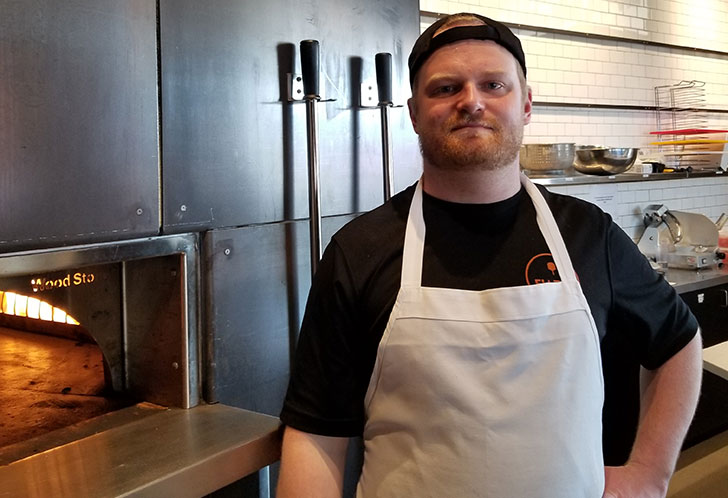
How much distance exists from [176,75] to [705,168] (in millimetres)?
3566

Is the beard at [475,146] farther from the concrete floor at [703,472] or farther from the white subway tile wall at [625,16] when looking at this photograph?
the concrete floor at [703,472]

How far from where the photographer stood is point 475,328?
126 centimetres

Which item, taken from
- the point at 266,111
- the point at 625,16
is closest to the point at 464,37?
the point at 266,111

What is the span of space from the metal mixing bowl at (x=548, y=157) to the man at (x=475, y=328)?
5.42 ft

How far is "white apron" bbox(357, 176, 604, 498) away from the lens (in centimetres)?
122

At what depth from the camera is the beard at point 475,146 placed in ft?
4.35

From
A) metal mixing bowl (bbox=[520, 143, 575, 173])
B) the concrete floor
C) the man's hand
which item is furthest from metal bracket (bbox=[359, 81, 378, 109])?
the concrete floor

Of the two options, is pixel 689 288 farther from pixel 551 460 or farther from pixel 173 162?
pixel 173 162

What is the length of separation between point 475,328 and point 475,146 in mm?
365

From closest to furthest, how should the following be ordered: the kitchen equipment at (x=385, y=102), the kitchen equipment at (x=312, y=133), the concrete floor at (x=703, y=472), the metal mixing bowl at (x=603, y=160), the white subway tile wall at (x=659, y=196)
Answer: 1. the kitchen equipment at (x=312, y=133)
2. the kitchen equipment at (x=385, y=102)
3. the concrete floor at (x=703, y=472)
4. the metal mixing bowl at (x=603, y=160)
5. the white subway tile wall at (x=659, y=196)

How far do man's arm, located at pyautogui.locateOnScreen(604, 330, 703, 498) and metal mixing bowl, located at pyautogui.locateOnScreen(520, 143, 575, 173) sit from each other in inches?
66.0

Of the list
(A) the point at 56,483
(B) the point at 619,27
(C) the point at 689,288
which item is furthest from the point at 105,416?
(B) the point at 619,27

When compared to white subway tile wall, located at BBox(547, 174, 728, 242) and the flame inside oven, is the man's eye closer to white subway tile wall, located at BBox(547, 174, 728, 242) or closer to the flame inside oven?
the flame inside oven

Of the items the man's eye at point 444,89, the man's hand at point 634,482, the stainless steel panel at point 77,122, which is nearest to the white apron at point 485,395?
the man's hand at point 634,482
